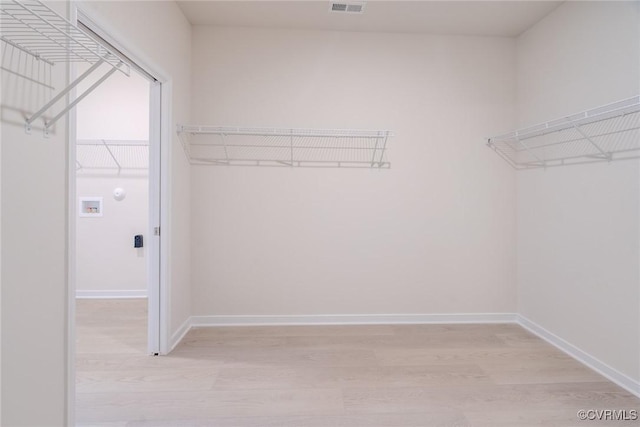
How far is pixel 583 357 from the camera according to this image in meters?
2.28

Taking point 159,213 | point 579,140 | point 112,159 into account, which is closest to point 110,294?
point 112,159

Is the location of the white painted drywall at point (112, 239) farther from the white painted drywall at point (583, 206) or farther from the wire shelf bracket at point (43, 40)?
the white painted drywall at point (583, 206)

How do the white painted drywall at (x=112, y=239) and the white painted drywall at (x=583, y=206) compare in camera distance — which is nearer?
the white painted drywall at (x=583, y=206)

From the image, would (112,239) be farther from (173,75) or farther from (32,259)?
(32,259)

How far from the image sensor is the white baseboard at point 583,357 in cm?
196

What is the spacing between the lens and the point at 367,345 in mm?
2520

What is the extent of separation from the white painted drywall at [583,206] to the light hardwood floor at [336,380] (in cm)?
29

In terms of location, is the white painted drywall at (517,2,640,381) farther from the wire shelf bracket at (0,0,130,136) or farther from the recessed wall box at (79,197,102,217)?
the recessed wall box at (79,197,102,217)

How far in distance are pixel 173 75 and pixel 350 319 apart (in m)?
2.40

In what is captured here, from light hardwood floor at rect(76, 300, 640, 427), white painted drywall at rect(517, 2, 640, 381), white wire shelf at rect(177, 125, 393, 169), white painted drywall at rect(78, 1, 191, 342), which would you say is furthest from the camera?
white wire shelf at rect(177, 125, 393, 169)

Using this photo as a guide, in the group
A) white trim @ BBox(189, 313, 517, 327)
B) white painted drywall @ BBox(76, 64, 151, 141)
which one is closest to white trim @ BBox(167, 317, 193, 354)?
white trim @ BBox(189, 313, 517, 327)

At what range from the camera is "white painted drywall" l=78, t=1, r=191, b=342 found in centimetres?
187

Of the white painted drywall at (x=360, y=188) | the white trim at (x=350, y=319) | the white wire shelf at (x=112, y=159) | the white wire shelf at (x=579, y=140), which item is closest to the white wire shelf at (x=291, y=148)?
the white painted drywall at (x=360, y=188)

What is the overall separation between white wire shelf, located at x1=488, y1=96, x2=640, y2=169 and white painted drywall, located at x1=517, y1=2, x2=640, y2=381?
85mm
